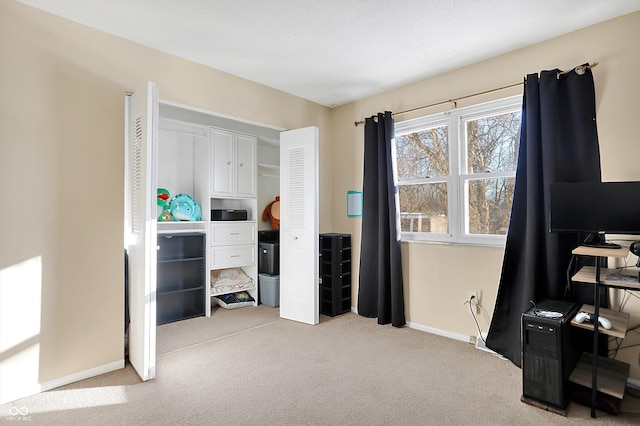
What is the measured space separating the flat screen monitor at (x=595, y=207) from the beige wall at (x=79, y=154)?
1.19 feet

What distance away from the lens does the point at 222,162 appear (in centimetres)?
411

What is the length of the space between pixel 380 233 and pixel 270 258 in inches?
61.7

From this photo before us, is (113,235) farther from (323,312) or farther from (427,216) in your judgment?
(427,216)

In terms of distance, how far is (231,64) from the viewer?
10.0ft

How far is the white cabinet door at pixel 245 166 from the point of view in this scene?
4.27 meters

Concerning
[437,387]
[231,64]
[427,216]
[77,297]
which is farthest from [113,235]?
[427,216]

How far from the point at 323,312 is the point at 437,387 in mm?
1831

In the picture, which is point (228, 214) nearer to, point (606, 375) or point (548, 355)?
point (548, 355)

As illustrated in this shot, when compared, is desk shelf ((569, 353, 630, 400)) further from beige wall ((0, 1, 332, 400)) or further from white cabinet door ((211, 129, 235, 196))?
white cabinet door ((211, 129, 235, 196))

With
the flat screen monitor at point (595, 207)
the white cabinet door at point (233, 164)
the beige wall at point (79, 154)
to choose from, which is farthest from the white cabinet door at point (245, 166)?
the flat screen monitor at point (595, 207)

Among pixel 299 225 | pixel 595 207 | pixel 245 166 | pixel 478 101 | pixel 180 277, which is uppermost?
pixel 478 101

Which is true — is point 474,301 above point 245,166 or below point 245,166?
below

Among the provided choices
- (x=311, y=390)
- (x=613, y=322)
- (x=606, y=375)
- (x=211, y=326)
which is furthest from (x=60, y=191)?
(x=606, y=375)

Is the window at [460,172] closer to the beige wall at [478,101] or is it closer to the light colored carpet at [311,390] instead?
the beige wall at [478,101]
